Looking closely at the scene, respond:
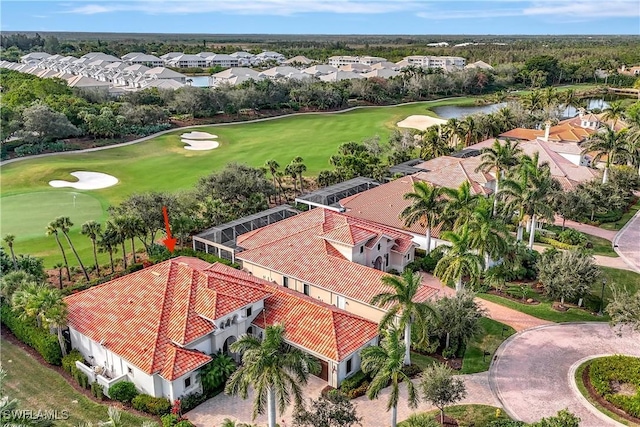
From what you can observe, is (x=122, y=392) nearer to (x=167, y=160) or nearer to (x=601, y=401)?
(x=601, y=401)

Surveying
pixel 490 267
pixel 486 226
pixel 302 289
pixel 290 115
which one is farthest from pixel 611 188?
pixel 290 115

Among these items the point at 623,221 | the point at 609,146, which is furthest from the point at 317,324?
the point at 609,146

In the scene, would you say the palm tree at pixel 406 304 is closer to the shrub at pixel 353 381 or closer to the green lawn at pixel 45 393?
the shrub at pixel 353 381

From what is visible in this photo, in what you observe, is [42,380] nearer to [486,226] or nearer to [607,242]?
[486,226]

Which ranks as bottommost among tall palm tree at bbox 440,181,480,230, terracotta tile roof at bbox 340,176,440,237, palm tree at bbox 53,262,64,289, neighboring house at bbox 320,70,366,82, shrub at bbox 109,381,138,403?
shrub at bbox 109,381,138,403

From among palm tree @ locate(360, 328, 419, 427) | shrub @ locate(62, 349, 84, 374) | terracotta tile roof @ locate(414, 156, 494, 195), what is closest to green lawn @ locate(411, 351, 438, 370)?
palm tree @ locate(360, 328, 419, 427)

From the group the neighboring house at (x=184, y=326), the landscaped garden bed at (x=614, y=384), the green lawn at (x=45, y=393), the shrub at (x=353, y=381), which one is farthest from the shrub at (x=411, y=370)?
the green lawn at (x=45, y=393)

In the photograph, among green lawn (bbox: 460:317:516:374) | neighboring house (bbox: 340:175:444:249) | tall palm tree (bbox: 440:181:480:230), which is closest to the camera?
green lawn (bbox: 460:317:516:374)

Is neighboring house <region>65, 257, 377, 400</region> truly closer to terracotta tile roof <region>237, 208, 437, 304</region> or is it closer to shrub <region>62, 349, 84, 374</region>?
shrub <region>62, 349, 84, 374</region>
